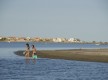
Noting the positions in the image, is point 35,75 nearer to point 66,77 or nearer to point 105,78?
point 66,77

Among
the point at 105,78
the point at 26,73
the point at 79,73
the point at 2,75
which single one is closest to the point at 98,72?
the point at 79,73

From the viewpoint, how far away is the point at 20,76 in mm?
32750

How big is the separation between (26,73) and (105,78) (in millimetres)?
7827

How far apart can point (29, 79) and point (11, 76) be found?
2.61 m

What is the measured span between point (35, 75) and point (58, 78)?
2.88 meters

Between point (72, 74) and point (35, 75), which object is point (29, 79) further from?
point (72, 74)

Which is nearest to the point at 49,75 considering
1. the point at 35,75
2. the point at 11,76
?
the point at 35,75

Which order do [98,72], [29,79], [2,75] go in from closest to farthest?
[29,79]
[2,75]
[98,72]

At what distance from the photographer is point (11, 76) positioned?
32.8 meters

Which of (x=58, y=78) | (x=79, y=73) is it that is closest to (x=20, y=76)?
(x=58, y=78)

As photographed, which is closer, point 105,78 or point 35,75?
point 105,78

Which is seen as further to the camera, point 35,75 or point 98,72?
point 98,72

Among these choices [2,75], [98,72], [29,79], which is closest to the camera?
[29,79]

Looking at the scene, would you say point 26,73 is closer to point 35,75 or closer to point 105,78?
point 35,75
